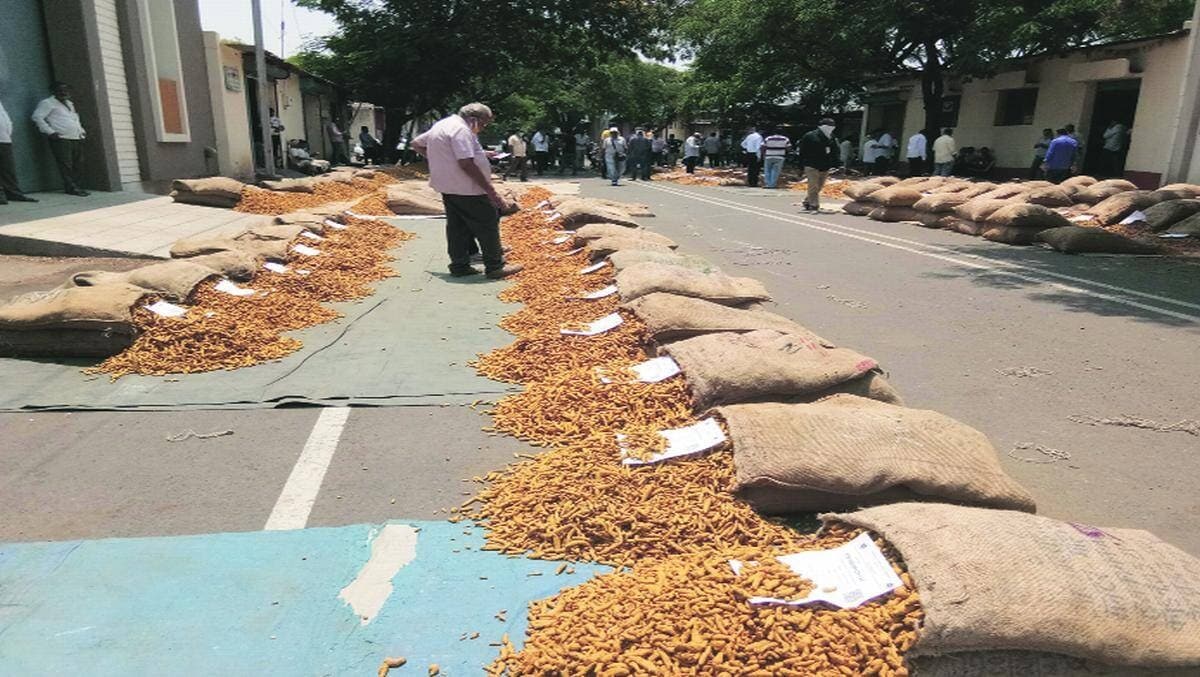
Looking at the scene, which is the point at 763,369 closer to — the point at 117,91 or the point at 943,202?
the point at 943,202

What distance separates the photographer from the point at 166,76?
1355cm

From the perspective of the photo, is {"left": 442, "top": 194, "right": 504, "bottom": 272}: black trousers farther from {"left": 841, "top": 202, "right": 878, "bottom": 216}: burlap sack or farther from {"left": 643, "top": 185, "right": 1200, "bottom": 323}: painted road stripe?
{"left": 841, "top": 202, "right": 878, "bottom": 216}: burlap sack

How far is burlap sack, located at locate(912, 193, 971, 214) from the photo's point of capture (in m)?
11.9

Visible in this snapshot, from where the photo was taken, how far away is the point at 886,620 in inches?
72.9

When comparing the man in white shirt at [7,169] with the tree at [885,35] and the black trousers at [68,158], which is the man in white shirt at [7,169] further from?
the tree at [885,35]

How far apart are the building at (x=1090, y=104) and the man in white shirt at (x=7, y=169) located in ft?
63.8

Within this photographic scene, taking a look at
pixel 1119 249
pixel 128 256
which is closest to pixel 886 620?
pixel 128 256

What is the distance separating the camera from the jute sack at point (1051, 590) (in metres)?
1.69

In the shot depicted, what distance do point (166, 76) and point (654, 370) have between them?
13.4 meters

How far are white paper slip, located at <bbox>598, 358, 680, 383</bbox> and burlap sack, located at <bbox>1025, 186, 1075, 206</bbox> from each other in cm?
984

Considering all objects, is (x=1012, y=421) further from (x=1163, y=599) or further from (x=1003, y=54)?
(x=1003, y=54)

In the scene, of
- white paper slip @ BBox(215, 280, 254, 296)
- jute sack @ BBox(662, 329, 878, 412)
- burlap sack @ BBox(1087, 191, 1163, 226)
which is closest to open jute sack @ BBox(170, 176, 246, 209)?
white paper slip @ BBox(215, 280, 254, 296)

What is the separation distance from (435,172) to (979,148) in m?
22.1

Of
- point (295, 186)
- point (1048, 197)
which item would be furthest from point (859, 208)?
point (295, 186)
